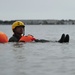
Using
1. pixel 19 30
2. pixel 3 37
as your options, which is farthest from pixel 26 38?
pixel 3 37

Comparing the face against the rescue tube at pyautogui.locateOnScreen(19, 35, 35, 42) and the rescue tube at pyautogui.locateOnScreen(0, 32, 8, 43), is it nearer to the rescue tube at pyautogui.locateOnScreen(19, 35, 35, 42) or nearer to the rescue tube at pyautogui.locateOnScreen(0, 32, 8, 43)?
the rescue tube at pyautogui.locateOnScreen(19, 35, 35, 42)

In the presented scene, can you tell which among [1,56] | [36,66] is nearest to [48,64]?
[36,66]

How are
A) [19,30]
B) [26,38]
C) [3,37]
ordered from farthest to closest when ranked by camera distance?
[3,37]
[26,38]
[19,30]

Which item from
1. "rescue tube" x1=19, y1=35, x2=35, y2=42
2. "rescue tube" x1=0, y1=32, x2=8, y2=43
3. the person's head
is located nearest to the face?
the person's head

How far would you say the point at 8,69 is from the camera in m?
11.4

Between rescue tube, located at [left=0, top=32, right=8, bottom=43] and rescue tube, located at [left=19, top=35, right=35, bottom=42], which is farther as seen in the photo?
rescue tube, located at [left=0, top=32, right=8, bottom=43]

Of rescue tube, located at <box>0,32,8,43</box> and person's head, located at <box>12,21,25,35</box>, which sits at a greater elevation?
person's head, located at <box>12,21,25,35</box>

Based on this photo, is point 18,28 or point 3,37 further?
point 3,37

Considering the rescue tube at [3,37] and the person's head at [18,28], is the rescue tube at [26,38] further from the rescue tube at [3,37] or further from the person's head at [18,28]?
the rescue tube at [3,37]

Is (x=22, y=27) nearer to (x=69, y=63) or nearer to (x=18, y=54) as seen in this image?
(x=18, y=54)

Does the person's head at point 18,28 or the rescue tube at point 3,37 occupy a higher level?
the person's head at point 18,28

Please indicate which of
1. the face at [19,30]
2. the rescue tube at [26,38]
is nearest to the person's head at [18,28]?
the face at [19,30]

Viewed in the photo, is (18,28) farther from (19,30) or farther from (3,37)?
(3,37)

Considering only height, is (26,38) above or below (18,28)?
below
